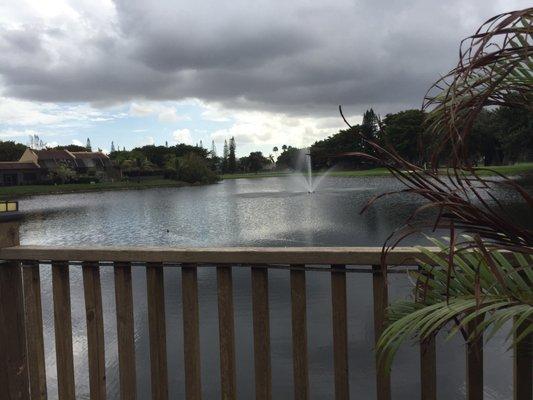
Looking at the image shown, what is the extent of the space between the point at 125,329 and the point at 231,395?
22.2 inches

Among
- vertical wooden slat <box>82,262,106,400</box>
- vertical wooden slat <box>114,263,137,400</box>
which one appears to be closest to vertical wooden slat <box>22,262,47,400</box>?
vertical wooden slat <box>82,262,106,400</box>

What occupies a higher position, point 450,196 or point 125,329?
point 450,196

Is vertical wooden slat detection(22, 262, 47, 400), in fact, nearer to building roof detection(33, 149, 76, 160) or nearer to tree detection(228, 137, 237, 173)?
building roof detection(33, 149, 76, 160)

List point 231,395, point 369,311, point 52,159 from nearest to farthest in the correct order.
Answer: point 231,395, point 369,311, point 52,159

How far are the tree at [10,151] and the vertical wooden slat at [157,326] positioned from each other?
10129 cm

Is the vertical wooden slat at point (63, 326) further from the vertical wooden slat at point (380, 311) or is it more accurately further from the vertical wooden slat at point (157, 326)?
the vertical wooden slat at point (380, 311)

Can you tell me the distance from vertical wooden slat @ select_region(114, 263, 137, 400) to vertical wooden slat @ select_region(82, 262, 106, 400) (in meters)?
0.10

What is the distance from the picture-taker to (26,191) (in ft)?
213

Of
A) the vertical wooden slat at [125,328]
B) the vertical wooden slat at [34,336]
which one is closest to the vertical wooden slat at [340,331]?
the vertical wooden slat at [125,328]

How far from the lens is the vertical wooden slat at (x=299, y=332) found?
77.2 inches

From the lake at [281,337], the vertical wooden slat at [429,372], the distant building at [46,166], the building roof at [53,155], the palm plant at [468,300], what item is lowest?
the lake at [281,337]

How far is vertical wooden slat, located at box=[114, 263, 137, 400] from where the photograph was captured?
84.4 inches

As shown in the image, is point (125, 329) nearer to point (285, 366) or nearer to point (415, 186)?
point (415, 186)

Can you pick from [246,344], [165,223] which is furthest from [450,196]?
[165,223]
